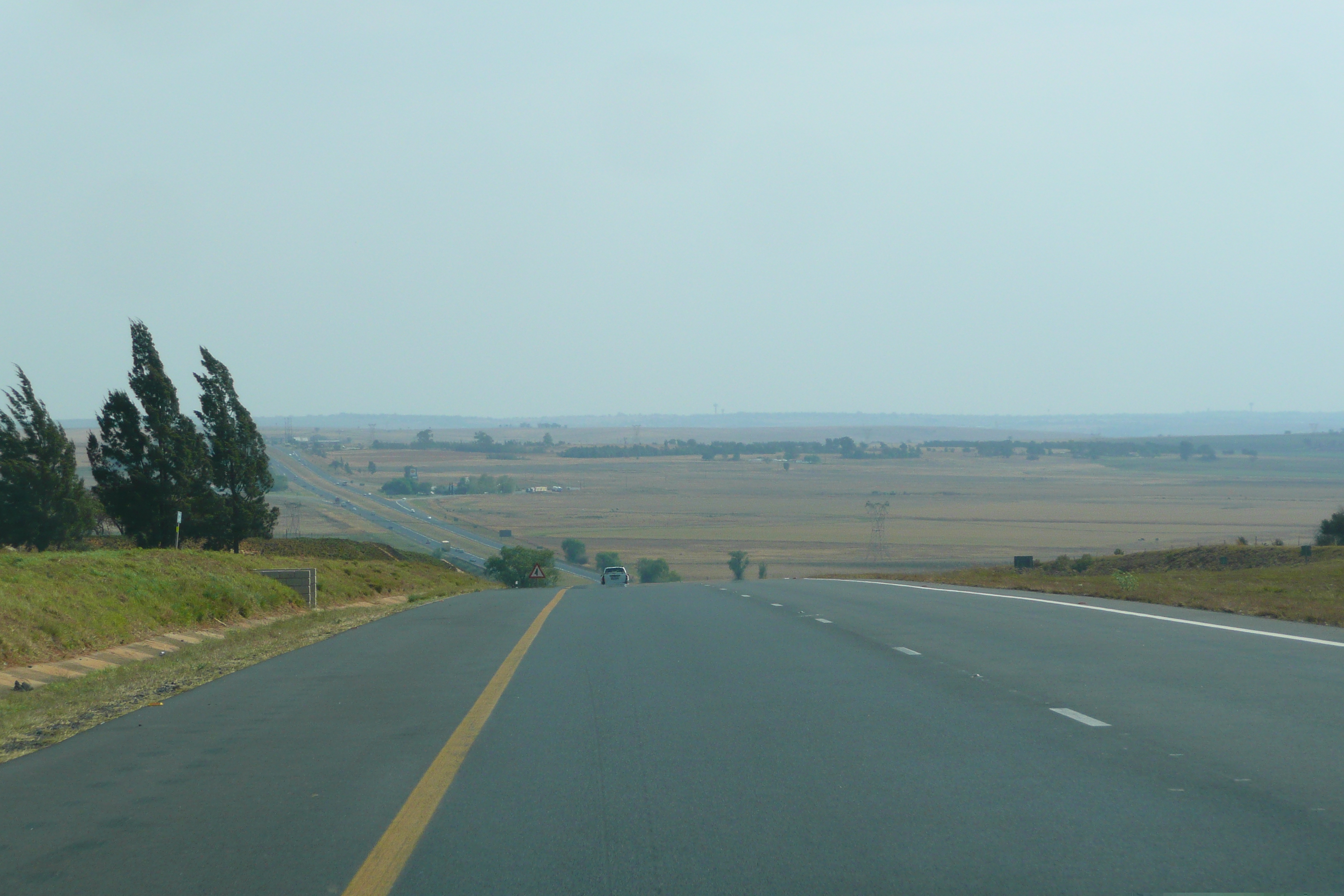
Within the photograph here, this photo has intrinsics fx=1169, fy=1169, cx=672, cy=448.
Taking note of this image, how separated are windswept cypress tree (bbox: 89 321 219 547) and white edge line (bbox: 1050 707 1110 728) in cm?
3278

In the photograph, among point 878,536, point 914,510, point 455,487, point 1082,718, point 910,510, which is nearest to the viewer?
point 1082,718

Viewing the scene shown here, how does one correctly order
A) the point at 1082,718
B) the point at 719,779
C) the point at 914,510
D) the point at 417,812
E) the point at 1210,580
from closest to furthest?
the point at 417,812 < the point at 719,779 < the point at 1082,718 < the point at 1210,580 < the point at 914,510

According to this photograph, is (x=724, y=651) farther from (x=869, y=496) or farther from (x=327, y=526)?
(x=869, y=496)

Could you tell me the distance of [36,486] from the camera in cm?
4156

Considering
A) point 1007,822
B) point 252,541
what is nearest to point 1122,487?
point 252,541

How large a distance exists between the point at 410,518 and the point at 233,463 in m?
78.7

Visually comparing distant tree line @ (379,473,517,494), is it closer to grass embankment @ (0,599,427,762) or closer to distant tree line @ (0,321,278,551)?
distant tree line @ (0,321,278,551)

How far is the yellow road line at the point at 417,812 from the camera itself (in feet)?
16.9

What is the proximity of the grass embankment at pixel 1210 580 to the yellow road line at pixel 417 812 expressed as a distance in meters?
12.2

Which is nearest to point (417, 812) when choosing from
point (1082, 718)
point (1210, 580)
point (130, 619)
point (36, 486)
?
point (1082, 718)

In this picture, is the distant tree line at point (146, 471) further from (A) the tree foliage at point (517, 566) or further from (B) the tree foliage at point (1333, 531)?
(B) the tree foliage at point (1333, 531)

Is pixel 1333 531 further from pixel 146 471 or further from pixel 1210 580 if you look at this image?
pixel 146 471

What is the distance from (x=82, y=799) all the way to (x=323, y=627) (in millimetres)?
12571

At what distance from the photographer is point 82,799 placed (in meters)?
6.75
